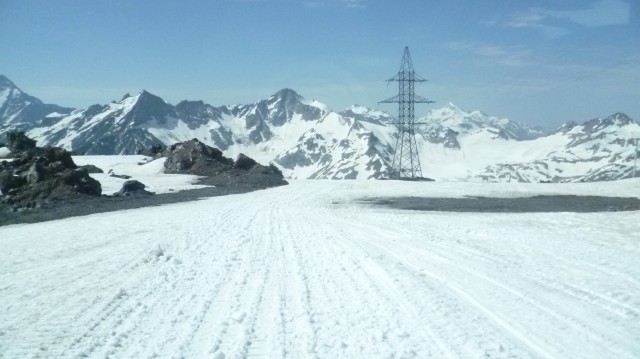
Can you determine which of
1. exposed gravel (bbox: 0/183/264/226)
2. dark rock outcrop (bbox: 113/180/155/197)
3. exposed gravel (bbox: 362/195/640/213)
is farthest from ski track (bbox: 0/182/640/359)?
dark rock outcrop (bbox: 113/180/155/197)

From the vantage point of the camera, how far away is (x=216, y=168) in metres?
47.2

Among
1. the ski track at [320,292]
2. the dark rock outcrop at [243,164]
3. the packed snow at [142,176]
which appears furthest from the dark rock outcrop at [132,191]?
the dark rock outcrop at [243,164]

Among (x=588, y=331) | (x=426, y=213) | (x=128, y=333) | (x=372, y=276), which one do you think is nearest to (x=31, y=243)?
(x=128, y=333)

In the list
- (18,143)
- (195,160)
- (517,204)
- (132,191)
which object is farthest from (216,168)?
(517,204)

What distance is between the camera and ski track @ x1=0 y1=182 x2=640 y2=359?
6738mm

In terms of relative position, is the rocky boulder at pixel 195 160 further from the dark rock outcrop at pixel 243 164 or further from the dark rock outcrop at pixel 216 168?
the dark rock outcrop at pixel 243 164

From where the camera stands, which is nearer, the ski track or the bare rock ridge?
the ski track

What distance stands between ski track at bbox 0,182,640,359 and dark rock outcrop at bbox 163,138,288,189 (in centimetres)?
2469

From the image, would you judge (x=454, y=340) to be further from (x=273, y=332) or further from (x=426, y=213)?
(x=426, y=213)

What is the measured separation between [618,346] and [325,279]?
515 cm

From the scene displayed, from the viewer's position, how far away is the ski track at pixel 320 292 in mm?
6738

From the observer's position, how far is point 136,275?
10.5 meters

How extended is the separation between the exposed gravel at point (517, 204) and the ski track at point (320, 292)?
25.0 feet

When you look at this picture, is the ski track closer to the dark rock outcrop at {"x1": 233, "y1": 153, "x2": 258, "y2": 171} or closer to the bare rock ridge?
the bare rock ridge
